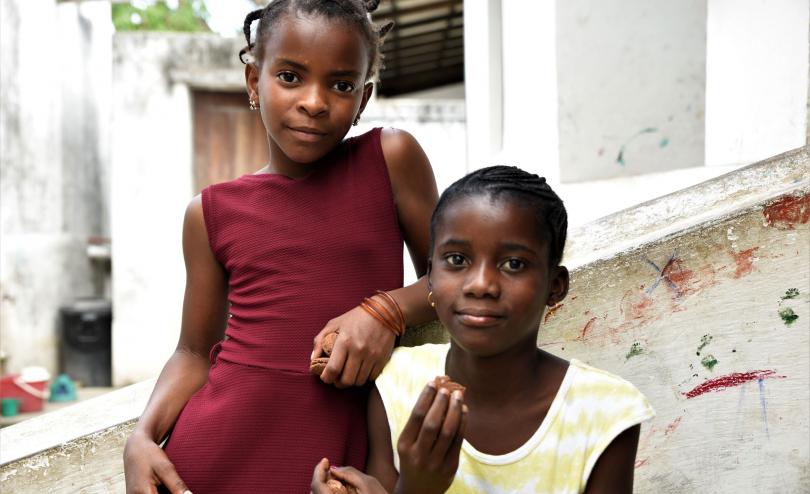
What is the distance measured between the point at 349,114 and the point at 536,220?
0.48 metres

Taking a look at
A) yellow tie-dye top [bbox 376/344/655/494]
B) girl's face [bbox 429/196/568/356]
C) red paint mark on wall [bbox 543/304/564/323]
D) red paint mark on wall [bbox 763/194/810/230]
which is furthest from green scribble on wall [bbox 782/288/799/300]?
girl's face [bbox 429/196/568/356]

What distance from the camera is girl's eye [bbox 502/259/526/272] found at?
1.59 m

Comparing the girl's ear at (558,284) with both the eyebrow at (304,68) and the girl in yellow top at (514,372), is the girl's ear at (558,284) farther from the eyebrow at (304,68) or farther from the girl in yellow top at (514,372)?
the eyebrow at (304,68)

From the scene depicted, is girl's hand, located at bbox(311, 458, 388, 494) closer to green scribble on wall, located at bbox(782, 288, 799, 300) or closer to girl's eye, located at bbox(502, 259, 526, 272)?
girl's eye, located at bbox(502, 259, 526, 272)

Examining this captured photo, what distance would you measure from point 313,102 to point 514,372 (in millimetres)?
686

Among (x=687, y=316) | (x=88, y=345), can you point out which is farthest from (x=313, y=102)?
(x=88, y=345)

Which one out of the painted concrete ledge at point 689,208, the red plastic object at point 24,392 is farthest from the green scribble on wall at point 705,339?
the red plastic object at point 24,392

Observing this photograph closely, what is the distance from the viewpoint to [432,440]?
1408mm

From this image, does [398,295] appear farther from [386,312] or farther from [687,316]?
[687,316]

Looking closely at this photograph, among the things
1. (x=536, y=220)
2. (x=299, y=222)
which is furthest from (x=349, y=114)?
(x=536, y=220)

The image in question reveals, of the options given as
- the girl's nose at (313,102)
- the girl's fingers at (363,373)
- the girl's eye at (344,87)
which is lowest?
the girl's fingers at (363,373)

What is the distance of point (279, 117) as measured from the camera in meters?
1.82

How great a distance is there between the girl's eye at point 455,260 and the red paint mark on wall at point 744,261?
81 cm

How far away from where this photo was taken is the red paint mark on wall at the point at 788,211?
2.04 metres
